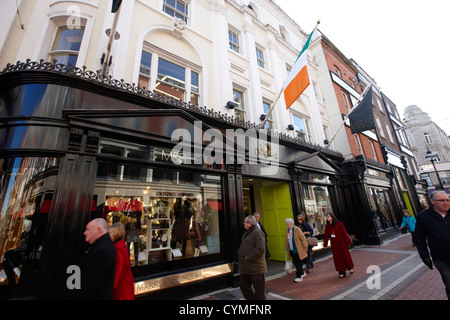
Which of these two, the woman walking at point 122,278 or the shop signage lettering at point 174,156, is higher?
the shop signage lettering at point 174,156

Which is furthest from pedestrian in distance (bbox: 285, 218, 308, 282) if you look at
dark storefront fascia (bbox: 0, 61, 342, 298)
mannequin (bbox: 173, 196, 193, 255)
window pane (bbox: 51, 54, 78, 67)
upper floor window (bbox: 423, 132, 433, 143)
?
upper floor window (bbox: 423, 132, 433, 143)

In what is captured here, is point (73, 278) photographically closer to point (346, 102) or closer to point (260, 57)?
point (260, 57)

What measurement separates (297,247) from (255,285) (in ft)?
9.03

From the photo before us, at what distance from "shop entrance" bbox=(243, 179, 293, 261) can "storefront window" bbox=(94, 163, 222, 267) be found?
11.7 feet

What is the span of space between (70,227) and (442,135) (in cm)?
7188

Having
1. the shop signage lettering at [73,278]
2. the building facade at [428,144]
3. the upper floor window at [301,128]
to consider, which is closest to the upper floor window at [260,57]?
the upper floor window at [301,128]

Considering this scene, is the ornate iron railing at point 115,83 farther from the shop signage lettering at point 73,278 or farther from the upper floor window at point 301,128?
the shop signage lettering at point 73,278

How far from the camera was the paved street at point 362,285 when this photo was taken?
434 centimetres

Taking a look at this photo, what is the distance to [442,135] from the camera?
4781cm

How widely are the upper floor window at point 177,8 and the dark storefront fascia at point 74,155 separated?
4.84 metres

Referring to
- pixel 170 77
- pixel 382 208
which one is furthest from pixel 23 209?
pixel 382 208

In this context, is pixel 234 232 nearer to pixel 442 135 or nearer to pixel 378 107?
pixel 378 107

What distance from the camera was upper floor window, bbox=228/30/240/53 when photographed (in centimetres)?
1030

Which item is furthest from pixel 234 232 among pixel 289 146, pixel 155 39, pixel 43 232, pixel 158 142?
pixel 155 39
